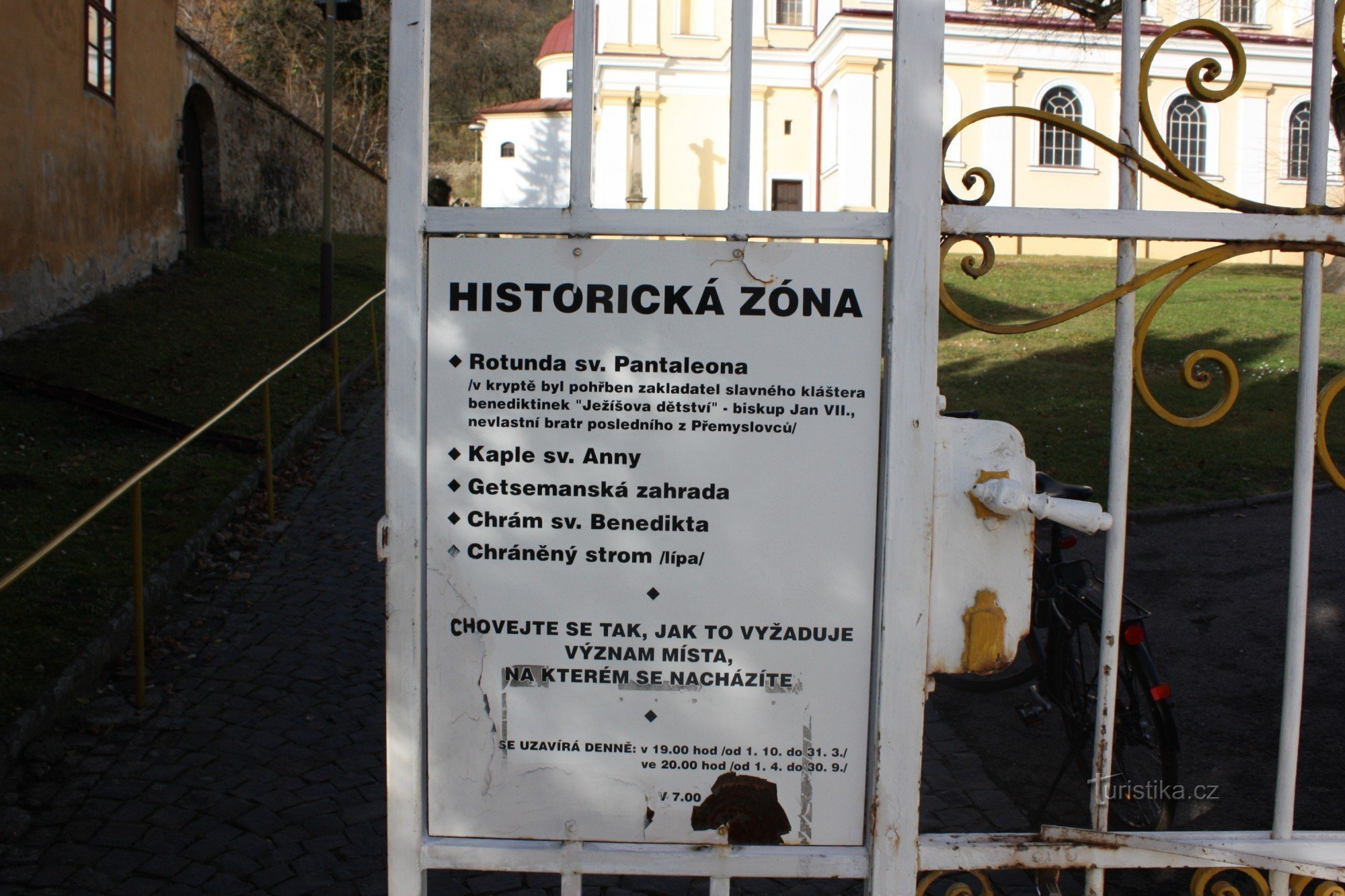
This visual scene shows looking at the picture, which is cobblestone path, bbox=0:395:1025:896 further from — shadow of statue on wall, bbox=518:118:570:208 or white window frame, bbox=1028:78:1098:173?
shadow of statue on wall, bbox=518:118:570:208

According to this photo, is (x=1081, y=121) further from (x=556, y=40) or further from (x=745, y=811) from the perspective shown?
(x=745, y=811)

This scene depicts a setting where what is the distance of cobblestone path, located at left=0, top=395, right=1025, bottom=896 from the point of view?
150 inches

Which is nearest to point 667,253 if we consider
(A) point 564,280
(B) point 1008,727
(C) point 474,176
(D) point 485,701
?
(A) point 564,280

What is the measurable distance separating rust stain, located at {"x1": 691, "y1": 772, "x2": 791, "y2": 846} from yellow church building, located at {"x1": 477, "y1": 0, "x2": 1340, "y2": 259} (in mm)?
25462

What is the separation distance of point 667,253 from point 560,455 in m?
0.46

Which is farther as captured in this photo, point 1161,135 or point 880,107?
point 880,107

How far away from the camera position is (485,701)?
2385mm

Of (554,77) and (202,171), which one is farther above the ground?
(554,77)

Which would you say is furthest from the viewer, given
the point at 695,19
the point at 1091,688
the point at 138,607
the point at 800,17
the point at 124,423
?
the point at 800,17

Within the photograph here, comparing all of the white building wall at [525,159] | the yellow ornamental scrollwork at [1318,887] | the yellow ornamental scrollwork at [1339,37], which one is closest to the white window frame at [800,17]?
the white building wall at [525,159]

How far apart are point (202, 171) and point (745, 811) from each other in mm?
20070

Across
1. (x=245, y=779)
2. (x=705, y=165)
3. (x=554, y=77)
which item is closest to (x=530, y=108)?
(x=554, y=77)

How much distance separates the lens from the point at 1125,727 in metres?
4.18

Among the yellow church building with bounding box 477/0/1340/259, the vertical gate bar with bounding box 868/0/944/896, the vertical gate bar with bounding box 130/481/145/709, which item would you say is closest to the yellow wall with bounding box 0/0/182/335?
the vertical gate bar with bounding box 130/481/145/709
